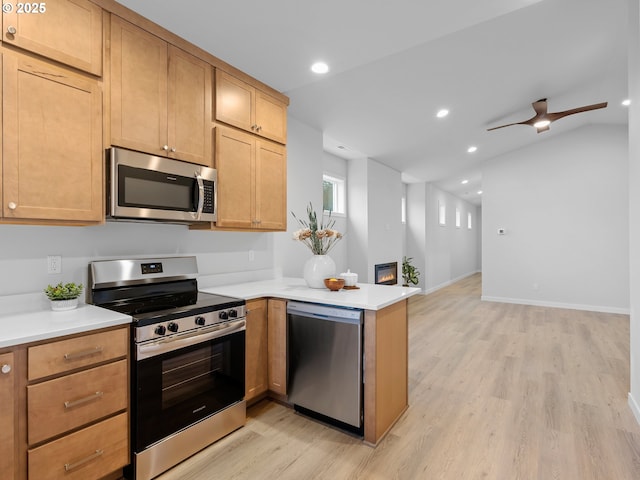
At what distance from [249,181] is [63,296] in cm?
149

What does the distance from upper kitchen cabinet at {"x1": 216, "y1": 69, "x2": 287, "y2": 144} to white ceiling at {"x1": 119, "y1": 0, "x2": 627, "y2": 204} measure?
155 millimetres

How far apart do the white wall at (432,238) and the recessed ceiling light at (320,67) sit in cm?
570

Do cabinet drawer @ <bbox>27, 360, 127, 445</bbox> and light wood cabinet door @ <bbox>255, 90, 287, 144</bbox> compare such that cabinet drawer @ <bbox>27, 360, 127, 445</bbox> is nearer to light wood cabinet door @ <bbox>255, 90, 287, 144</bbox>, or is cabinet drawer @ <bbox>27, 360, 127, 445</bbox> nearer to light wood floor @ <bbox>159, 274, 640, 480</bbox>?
light wood floor @ <bbox>159, 274, 640, 480</bbox>

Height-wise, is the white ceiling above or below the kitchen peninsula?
above

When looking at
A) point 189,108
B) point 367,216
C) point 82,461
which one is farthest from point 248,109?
point 367,216

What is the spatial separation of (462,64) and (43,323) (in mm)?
3934

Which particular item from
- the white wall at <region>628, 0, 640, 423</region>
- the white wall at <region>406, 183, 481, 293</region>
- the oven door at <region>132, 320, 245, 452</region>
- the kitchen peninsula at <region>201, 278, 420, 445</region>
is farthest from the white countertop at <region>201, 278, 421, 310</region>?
the white wall at <region>406, 183, 481, 293</region>

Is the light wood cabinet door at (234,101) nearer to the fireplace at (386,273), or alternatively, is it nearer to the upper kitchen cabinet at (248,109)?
the upper kitchen cabinet at (248,109)

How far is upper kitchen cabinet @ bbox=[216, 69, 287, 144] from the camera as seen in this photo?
101 inches

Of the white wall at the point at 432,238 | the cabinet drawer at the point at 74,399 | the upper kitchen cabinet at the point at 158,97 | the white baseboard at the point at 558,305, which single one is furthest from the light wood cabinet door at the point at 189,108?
the white baseboard at the point at 558,305

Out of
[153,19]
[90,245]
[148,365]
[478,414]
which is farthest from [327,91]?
[478,414]

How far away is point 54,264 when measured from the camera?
6.47 feet

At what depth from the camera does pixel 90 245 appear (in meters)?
2.12

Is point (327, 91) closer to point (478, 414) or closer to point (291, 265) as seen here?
point (291, 265)
